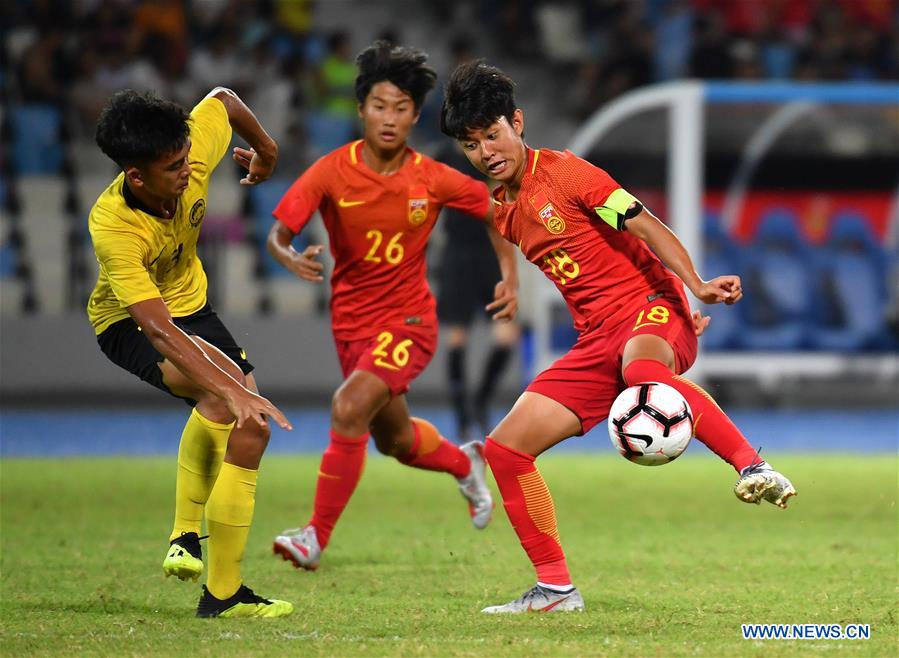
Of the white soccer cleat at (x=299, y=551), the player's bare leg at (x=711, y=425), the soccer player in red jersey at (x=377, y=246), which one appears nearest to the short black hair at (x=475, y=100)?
the player's bare leg at (x=711, y=425)

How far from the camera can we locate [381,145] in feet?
21.6

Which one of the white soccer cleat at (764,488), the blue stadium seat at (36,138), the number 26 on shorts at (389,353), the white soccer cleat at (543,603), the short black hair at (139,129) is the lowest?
the white soccer cleat at (543,603)

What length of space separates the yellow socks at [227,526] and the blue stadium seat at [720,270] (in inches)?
383

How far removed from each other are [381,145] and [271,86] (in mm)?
10401

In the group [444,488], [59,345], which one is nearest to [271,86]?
[59,345]

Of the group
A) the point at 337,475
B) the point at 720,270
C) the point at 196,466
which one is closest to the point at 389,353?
the point at 337,475

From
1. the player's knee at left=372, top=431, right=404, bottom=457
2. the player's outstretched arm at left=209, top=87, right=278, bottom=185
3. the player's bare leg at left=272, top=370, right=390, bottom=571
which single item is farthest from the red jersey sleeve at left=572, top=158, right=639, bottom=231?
the player's knee at left=372, top=431, right=404, bottom=457

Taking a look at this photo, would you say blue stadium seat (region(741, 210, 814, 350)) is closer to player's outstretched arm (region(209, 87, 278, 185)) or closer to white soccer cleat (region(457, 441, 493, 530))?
white soccer cleat (region(457, 441, 493, 530))

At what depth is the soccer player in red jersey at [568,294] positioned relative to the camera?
515 centimetres

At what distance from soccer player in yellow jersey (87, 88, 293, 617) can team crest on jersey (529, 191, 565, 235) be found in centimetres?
126

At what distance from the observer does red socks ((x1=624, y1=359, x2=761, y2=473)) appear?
487 cm

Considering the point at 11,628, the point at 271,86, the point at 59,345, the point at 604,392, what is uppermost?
the point at 271,86

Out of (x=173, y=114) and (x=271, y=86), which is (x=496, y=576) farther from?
(x=271, y=86)

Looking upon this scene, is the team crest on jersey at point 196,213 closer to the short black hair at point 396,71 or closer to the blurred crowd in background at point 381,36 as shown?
the short black hair at point 396,71
